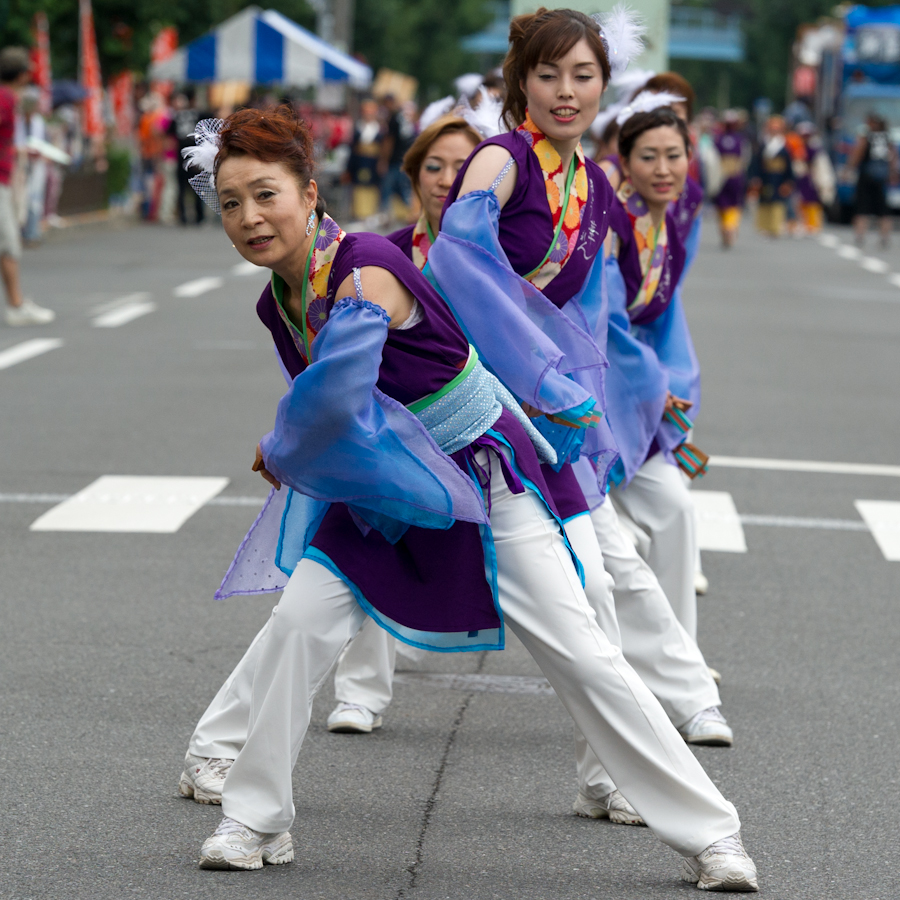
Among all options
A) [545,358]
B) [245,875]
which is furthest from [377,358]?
[245,875]

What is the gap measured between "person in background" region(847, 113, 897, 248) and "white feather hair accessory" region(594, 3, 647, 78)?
24.7m

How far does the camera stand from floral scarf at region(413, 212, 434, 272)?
16.9 ft

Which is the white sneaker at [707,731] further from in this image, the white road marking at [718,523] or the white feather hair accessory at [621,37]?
the white road marking at [718,523]

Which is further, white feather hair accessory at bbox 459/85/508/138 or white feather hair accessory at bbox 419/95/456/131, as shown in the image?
white feather hair accessory at bbox 419/95/456/131

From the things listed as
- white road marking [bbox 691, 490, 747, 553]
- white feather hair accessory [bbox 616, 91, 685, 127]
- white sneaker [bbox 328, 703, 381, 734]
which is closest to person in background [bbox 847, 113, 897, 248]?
white road marking [bbox 691, 490, 747, 553]

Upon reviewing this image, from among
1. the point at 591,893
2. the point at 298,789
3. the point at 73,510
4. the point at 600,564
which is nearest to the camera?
the point at 591,893

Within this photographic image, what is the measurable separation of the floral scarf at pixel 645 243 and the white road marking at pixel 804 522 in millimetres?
2923

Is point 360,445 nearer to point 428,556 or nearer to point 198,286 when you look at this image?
point 428,556

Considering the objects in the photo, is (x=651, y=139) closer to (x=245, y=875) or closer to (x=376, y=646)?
(x=376, y=646)

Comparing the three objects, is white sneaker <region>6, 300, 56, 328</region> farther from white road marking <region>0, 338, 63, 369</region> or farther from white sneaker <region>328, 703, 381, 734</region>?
white sneaker <region>328, 703, 381, 734</region>

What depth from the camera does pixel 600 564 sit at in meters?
4.09

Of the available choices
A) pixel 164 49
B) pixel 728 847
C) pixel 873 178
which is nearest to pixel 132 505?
pixel 728 847

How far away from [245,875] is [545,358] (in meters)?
1.30

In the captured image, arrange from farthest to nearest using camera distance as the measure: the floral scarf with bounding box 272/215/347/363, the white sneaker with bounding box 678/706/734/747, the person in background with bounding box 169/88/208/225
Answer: the person in background with bounding box 169/88/208/225, the white sneaker with bounding box 678/706/734/747, the floral scarf with bounding box 272/215/347/363
